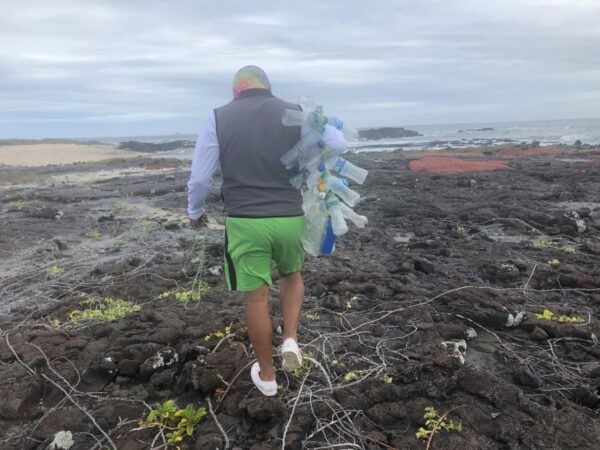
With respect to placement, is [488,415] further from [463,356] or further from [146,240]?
[146,240]

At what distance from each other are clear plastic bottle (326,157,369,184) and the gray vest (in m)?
0.29

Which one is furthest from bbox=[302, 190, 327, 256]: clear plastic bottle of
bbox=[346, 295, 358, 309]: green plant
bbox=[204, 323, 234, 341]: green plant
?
bbox=[346, 295, 358, 309]: green plant

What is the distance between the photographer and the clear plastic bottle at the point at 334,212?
9.81ft

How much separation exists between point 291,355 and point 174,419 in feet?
2.69

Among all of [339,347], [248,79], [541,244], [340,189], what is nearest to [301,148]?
[340,189]

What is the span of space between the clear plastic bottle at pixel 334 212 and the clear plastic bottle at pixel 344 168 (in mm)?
185

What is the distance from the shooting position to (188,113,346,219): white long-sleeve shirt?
275 cm

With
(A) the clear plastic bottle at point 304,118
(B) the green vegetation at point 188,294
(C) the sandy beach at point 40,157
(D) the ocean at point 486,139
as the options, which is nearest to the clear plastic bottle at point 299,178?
(A) the clear plastic bottle at point 304,118

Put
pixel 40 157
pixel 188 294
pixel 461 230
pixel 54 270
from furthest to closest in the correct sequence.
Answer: pixel 40 157
pixel 461 230
pixel 54 270
pixel 188 294

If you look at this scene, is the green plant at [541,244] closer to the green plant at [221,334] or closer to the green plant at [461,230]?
the green plant at [461,230]

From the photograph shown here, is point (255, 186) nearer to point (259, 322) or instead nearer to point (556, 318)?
point (259, 322)

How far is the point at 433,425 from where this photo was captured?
2668 millimetres

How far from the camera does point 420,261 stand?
584cm

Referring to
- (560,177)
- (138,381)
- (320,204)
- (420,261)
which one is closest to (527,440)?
(320,204)
